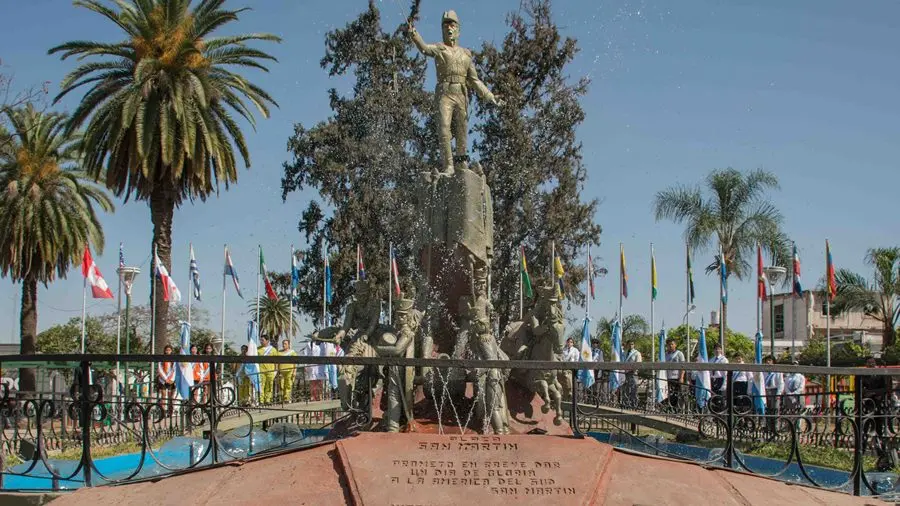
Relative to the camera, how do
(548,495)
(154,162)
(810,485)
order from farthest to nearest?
(154,162) → (810,485) → (548,495)

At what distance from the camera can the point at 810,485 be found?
6.59m

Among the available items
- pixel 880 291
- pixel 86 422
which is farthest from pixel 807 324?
pixel 86 422

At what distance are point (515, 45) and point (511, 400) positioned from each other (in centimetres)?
2581

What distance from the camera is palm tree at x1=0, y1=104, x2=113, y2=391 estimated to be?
2869 centimetres

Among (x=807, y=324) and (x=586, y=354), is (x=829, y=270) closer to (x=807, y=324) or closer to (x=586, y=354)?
(x=586, y=354)

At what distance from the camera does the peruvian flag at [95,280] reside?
24.6m

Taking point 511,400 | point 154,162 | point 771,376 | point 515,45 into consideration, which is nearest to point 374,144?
point 515,45

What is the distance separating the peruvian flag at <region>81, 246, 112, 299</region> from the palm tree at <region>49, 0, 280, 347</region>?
1.88 m

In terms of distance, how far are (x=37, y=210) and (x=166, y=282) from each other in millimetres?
8001

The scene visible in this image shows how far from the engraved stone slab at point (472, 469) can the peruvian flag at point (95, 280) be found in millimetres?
20401

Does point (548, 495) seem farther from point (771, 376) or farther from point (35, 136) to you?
point (35, 136)

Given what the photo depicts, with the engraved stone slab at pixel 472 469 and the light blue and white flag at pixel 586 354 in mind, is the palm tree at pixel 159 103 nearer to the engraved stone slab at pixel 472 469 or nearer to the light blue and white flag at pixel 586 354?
the light blue and white flag at pixel 586 354

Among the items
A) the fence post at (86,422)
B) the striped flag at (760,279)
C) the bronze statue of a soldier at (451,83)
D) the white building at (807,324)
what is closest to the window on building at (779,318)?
the white building at (807,324)

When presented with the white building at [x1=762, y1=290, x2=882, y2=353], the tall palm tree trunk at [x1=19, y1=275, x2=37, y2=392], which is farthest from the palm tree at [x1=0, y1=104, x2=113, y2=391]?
the white building at [x1=762, y1=290, x2=882, y2=353]
